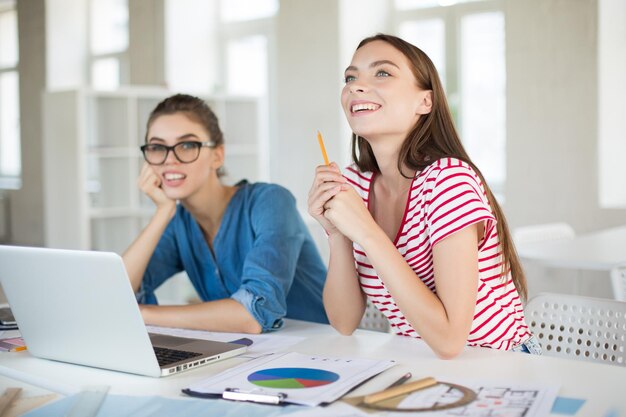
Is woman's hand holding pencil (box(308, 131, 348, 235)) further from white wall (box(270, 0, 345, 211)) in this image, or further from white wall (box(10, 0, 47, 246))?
white wall (box(10, 0, 47, 246))

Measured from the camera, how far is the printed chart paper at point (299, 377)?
1.15m

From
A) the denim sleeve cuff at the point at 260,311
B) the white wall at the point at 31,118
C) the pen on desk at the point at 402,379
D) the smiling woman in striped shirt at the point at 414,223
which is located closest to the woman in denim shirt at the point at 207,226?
the denim sleeve cuff at the point at 260,311

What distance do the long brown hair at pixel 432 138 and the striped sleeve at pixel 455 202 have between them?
7 cm

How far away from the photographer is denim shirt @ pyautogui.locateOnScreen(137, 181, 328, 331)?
188 cm

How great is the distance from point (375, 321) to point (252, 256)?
1.43 ft

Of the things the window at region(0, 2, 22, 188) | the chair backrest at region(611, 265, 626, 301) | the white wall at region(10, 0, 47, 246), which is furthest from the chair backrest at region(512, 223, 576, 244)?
the window at region(0, 2, 22, 188)

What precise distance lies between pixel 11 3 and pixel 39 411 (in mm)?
8795

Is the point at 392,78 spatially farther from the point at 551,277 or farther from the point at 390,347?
the point at 551,277

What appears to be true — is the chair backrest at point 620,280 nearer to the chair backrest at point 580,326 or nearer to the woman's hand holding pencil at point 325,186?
the chair backrest at point 580,326

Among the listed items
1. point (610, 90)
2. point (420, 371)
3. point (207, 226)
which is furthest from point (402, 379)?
point (610, 90)

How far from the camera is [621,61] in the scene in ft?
14.7

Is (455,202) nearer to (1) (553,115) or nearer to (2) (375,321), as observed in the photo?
(2) (375,321)

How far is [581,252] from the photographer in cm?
284

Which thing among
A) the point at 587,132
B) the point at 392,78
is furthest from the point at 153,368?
the point at 587,132
